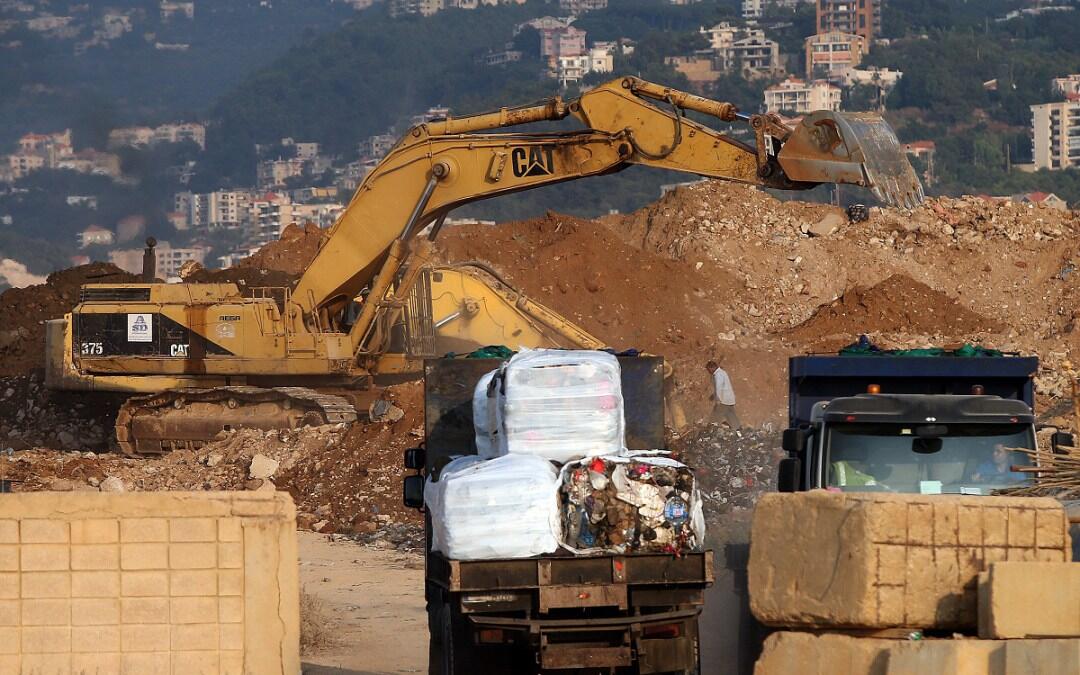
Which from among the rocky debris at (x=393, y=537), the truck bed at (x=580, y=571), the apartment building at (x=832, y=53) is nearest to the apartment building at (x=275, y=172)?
the apartment building at (x=832, y=53)

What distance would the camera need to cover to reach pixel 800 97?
15350 cm

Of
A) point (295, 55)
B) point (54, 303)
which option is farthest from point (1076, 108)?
point (54, 303)

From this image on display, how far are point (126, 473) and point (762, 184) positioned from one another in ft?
30.5

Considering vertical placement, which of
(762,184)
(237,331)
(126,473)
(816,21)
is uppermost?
(816,21)

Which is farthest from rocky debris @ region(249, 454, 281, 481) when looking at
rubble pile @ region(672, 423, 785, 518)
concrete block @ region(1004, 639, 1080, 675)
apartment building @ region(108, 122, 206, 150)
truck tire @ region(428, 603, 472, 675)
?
apartment building @ region(108, 122, 206, 150)

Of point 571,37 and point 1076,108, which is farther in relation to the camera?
point 571,37

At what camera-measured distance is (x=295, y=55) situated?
171 m

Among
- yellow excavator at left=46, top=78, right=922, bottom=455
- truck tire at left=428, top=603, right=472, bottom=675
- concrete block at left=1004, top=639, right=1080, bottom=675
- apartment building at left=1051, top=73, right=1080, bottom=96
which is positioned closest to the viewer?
concrete block at left=1004, top=639, right=1080, bottom=675

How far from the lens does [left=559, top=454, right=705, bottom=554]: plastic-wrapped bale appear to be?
33.9 feet

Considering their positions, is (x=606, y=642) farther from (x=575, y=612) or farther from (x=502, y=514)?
(x=502, y=514)

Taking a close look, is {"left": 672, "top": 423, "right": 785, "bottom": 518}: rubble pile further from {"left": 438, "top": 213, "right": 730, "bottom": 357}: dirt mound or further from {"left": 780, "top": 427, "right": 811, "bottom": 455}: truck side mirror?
{"left": 438, "top": 213, "right": 730, "bottom": 357}: dirt mound

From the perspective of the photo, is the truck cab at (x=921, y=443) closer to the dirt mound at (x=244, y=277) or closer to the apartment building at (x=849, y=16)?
the dirt mound at (x=244, y=277)

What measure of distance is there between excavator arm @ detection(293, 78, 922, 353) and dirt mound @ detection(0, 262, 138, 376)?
13.2 m

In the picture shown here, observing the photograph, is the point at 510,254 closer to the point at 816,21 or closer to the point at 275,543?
the point at 275,543
